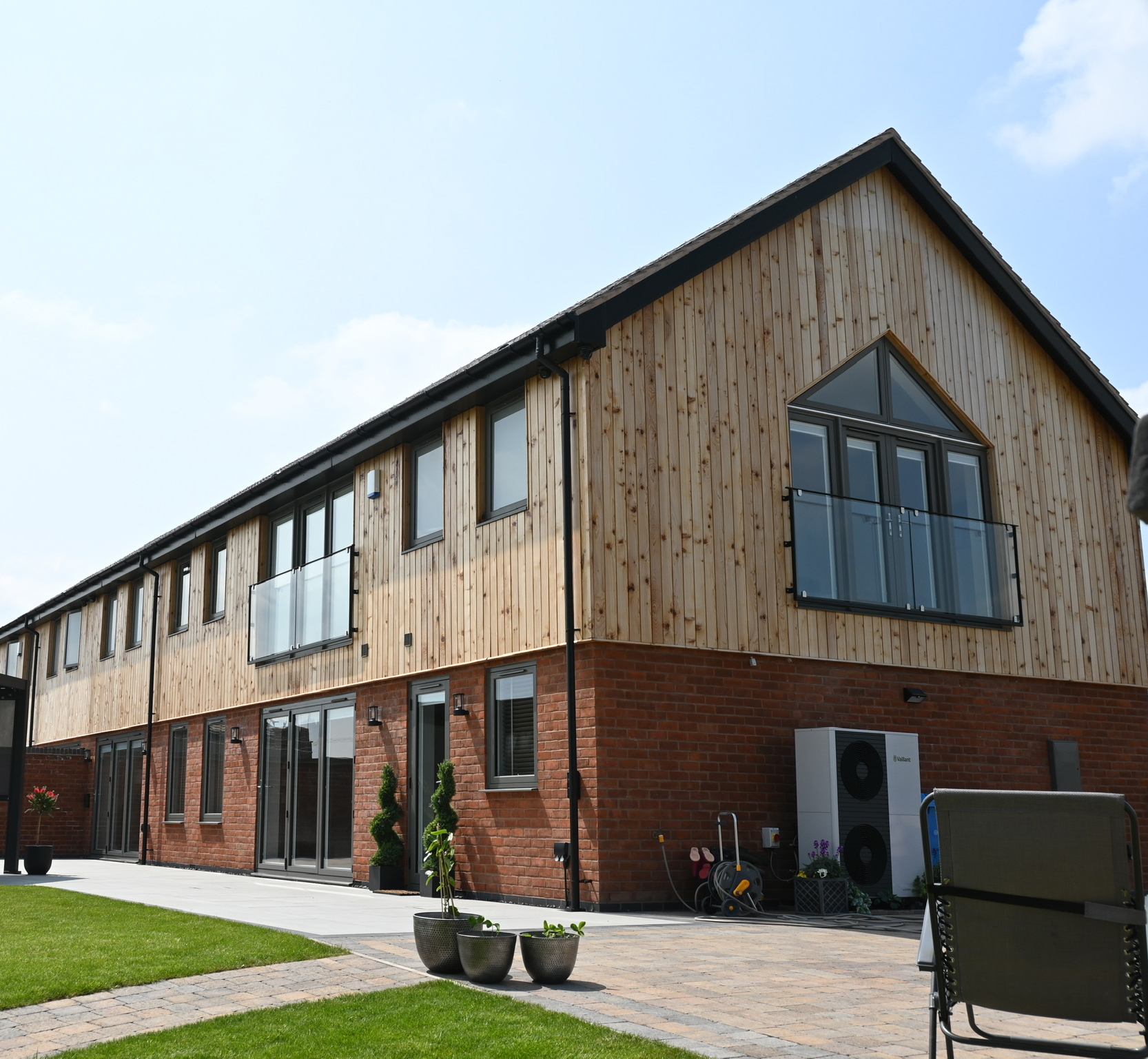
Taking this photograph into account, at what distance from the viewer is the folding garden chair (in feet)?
12.3

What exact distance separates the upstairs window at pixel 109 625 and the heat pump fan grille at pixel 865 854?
52.8ft

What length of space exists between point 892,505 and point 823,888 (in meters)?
4.30

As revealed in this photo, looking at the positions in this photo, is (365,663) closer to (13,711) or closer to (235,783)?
(235,783)

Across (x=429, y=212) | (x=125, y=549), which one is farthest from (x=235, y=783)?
(x=429, y=212)

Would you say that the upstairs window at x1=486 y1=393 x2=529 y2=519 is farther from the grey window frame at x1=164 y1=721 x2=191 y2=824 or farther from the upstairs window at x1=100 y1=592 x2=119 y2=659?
the upstairs window at x1=100 y1=592 x2=119 y2=659

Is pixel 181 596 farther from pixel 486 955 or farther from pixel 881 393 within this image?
pixel 486 955

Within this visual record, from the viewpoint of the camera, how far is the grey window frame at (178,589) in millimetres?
20297

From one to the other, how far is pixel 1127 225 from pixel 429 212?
5588 millimetres

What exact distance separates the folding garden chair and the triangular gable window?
9.44 m

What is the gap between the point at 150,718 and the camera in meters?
20.4

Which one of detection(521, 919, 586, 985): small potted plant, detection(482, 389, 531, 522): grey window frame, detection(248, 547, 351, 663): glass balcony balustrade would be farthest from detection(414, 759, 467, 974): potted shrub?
detection(248, 547, 351, 663): glass balcony balustrade

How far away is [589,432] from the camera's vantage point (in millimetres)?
11328

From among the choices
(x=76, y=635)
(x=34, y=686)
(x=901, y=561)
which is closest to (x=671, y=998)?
(x=901, y=561)

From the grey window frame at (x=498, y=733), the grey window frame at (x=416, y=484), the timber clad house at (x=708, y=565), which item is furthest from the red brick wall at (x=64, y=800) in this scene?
the grey window frame at (x=498, y=733)
